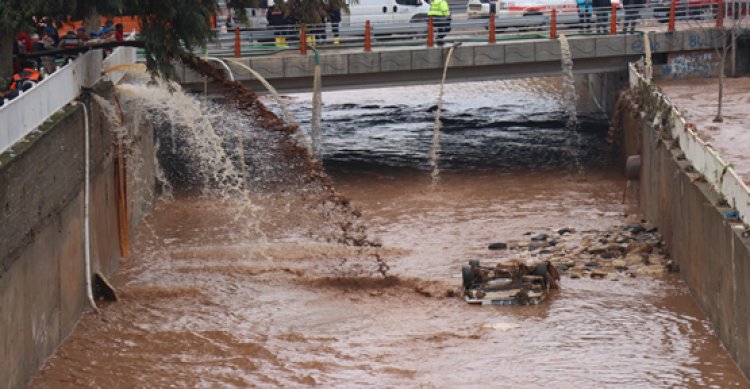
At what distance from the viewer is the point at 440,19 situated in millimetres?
33062

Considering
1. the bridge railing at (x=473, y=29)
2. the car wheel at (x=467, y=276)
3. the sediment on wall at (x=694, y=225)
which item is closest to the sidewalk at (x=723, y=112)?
the sediment on wall at (x=694, y=225)

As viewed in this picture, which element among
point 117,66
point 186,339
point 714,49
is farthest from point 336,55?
point 186,339

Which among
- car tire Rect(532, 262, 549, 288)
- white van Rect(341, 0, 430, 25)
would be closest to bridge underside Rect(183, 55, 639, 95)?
white van Rect(341, 0, 430, 25)

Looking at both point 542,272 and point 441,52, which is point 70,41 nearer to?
point 542,272

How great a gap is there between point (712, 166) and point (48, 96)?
957cm

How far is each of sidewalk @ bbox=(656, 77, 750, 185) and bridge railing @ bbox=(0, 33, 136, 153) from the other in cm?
1133

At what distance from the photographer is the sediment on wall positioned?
16.1m

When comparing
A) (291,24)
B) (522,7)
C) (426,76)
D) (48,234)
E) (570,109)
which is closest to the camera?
(48,234)

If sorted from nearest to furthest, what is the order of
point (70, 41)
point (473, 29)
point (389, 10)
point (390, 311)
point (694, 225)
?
point (390, 311)
point (694, 225)
point (70, 41)
point (473, 29)
point (389, 10)

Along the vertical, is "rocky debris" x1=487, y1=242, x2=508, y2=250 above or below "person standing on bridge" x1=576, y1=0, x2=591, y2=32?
below

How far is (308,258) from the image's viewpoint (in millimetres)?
22906

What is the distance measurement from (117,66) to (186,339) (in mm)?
7343

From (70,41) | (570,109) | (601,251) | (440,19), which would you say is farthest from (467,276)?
(570,109)

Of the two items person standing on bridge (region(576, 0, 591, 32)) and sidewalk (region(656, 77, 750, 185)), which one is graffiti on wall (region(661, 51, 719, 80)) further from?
person standing on bridge (region(576, 0, 591, 32))
